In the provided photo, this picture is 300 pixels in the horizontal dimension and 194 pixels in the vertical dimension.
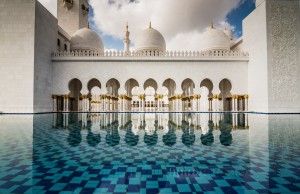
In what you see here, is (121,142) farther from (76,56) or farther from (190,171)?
(76,56)

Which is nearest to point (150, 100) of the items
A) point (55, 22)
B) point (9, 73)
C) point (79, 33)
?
point (79, 33)

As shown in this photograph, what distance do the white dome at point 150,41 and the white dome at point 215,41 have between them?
3460 millimetres

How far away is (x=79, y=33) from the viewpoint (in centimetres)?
1669

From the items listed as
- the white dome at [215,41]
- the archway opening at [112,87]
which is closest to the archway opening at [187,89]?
the white dome at [215,41]

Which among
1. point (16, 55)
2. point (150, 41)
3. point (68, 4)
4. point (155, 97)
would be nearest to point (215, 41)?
point (150, 41)

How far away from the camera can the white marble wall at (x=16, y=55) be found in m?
11.9

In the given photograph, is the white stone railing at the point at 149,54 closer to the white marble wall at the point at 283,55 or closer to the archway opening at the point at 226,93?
the white marble wall at the point at 283,55

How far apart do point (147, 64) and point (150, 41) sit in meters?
3.09

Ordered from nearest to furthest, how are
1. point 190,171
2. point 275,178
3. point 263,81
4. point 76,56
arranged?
point 275,178 → point 190,171 → point 263,81 → point 76,56

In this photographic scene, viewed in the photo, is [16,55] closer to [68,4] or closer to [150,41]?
[150,41]

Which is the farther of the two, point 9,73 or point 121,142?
point 9,73

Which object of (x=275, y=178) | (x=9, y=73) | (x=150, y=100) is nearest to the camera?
(x=275, y=178)

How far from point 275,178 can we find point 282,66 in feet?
41.6

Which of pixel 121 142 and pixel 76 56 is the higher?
pixel 76 56
